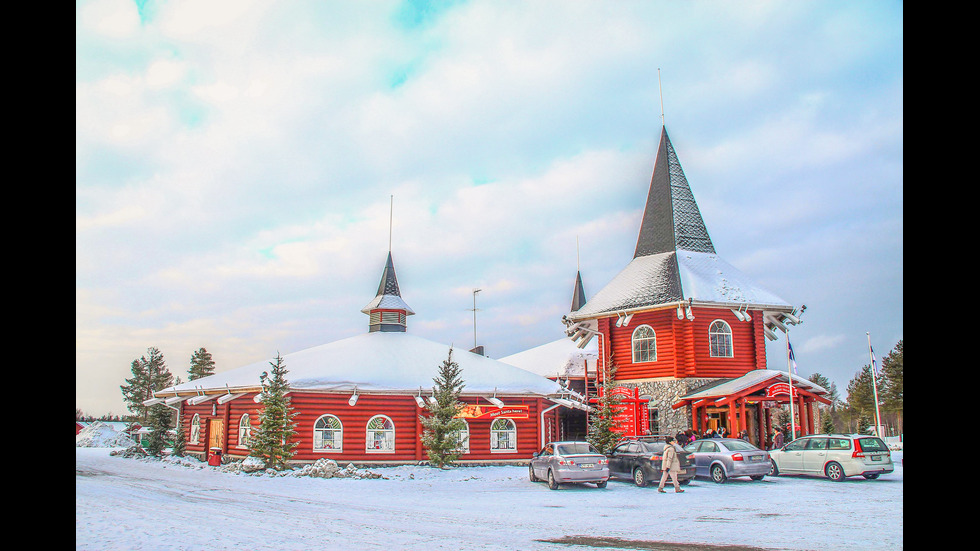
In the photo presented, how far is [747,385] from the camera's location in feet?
89.5

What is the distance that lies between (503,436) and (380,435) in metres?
5.39

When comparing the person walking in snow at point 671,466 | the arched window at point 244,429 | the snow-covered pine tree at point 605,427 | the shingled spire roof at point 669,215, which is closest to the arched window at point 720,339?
the shingled spire roof at point 669,215

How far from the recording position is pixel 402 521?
1383 cm

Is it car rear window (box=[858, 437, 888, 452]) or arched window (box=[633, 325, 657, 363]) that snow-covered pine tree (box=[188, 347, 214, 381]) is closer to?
arched window (box=[633, 325, 657, 363])

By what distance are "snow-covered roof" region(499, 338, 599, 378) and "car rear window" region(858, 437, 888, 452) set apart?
21.0m

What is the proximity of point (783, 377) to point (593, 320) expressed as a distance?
10.0 m

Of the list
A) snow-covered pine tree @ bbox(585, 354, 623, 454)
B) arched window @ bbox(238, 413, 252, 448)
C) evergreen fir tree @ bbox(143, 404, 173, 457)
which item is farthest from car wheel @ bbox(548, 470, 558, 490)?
evergreen fir tree @ bbox(143, 404, 173, 457)

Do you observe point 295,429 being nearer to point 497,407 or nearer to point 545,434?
point 497,407

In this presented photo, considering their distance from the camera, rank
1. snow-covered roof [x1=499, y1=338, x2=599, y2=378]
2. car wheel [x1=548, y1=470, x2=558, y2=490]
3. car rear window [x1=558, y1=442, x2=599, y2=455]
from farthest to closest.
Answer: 1. snow-covered roof [x1=499, y1=338, x2=599, y2=378]
2. car rear window [x1=558, y1=442, x2=599, y2=455]
3. car wheel [x1=548, y1=470, x2=558, y2=490]

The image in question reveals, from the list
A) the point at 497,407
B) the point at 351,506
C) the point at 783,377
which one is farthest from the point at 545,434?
the point at 351,506

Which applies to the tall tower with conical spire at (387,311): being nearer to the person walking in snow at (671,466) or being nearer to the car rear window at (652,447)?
the car rear window at (652,447)

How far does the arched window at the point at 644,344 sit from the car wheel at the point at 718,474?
10220 millimetres

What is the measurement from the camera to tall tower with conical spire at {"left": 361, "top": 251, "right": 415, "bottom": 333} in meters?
35.5

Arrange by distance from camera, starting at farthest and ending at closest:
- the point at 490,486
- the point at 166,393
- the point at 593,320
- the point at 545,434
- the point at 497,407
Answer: the point at 593,320 → the point at 166,393 → the point at 545,434 → the point at 497,407 → the point at 490,486
